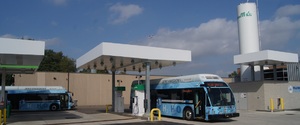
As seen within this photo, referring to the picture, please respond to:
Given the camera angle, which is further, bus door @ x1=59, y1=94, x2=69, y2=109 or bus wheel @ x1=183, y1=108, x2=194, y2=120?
bus door @ x1=59, y1=94, x2=69, y2=109

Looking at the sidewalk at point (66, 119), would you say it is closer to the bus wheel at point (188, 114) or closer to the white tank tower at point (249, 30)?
the bus wheel at point (188, 114)

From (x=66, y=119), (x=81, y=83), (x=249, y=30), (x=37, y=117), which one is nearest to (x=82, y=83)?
(x=81, y=83)

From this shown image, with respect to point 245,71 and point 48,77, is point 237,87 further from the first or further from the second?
point 48,77

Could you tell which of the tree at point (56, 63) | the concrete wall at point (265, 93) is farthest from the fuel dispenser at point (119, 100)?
the tree at point (56, 63)

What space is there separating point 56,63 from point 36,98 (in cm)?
4045

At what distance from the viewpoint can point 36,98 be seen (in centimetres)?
3145

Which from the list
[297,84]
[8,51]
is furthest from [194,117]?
[297,84]

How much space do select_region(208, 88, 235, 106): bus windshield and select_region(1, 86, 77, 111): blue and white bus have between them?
19908 millimetres

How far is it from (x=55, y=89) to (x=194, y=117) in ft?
63.2

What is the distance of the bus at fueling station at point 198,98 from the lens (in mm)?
17188

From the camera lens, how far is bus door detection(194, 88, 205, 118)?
1747 cm

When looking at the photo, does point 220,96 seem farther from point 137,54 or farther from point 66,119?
point 66,119

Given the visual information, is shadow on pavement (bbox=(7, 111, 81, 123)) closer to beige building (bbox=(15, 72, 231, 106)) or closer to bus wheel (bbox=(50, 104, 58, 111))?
bus wheel (bbox=(50, 104, 58, 111))

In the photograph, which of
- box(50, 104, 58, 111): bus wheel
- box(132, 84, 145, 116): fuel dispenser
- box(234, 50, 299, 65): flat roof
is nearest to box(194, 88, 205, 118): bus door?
box(132, 84, 145, 116): fuel dispenser
